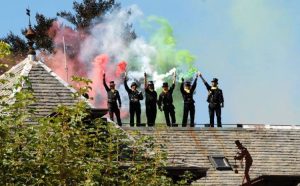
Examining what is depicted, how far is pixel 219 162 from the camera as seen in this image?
43.5m

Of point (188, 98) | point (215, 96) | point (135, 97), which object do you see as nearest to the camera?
point (135, 97)

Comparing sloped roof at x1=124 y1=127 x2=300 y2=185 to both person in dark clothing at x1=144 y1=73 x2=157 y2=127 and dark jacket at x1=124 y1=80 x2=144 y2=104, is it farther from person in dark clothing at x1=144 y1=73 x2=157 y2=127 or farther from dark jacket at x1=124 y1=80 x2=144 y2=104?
dark jacket at x1=124 y1=80 x2=144 y2=104

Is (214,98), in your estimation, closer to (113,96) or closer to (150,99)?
(150,99)

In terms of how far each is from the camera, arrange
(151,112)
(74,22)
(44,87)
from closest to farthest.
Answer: (44,87) < (151,112) < (74,22)

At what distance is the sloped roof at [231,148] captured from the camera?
42781 mm

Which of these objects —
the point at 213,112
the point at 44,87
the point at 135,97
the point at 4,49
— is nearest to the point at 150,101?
the point at 135,97

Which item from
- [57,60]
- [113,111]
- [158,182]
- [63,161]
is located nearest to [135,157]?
[158,182]

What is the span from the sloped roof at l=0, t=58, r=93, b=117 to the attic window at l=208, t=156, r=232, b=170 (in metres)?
5.68

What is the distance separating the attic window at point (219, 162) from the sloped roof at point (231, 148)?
12 cm

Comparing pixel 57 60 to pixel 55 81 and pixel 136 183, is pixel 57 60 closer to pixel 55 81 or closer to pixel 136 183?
pixel 55 81

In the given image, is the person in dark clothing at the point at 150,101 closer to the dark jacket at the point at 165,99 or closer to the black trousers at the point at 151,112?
the black trousers at the point at 151,112

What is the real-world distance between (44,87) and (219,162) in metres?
6.57

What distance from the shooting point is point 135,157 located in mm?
31125

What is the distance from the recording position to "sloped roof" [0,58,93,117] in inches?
1501
